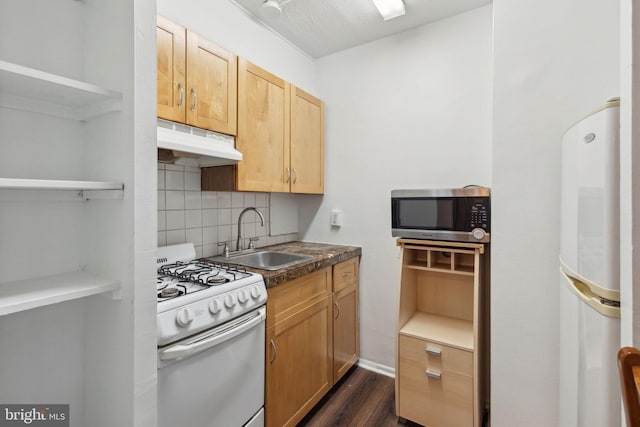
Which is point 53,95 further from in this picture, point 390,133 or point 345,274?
point 390,133

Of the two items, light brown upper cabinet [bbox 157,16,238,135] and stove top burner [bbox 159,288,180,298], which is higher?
light brown upper cabinet [bbox 157,16,238,135]

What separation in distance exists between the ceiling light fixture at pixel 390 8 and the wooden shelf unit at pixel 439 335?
145 centimetres

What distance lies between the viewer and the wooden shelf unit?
1601 mm

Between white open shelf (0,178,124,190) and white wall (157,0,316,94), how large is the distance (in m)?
1.23

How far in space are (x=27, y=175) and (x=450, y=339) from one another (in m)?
1.99

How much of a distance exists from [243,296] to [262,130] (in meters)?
1.08

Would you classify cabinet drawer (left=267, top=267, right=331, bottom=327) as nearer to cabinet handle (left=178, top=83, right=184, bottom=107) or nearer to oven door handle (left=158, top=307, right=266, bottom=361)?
oven door handle (left=158, top=307, right=266, bottom=361)

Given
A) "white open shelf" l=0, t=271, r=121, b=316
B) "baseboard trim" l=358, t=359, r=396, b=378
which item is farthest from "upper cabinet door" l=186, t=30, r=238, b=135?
"baseboard trim" l=358, t=359, r=396, b=378

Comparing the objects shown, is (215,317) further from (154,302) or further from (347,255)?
(347,255)

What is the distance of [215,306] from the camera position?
121 cm

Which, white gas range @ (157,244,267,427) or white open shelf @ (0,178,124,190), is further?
white gas range @ (157,244,267,427)

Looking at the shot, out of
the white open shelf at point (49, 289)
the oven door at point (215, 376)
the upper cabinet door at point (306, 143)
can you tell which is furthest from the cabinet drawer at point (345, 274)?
the white open shelf at point (49, 289)

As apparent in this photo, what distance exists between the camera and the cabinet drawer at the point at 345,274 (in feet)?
6.81

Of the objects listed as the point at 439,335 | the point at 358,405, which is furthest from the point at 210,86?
the point at 358,405
